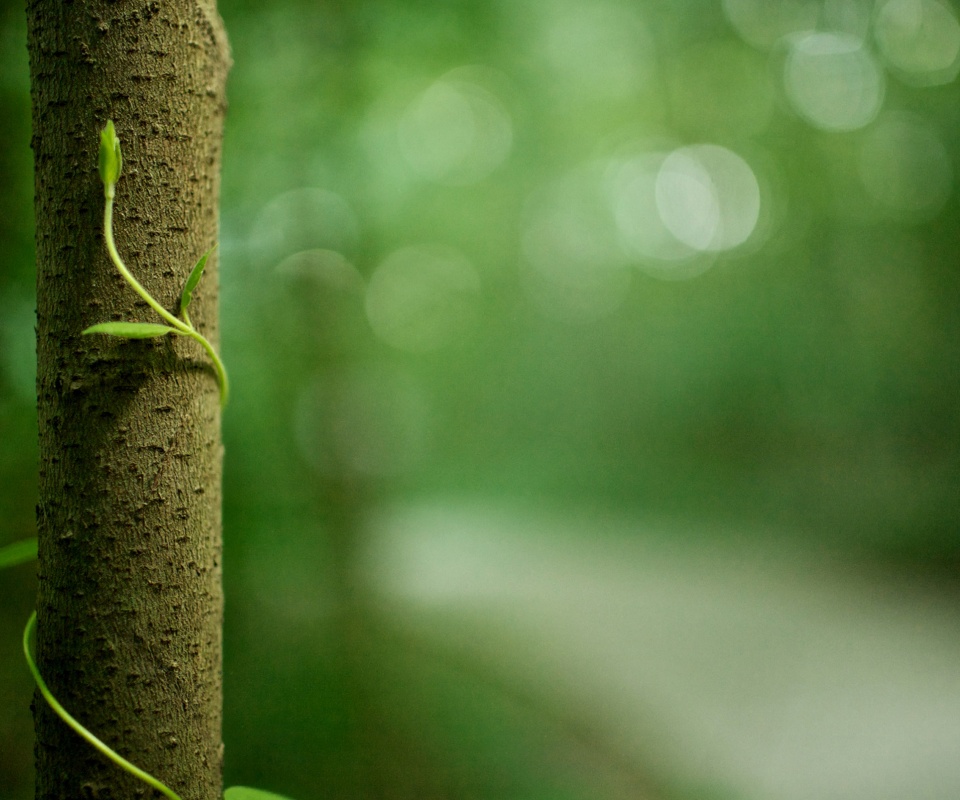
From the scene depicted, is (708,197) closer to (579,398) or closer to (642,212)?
(642,212)

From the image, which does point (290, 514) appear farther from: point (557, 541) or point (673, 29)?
point (673, 29)

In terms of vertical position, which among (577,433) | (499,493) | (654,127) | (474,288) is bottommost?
(499,493)

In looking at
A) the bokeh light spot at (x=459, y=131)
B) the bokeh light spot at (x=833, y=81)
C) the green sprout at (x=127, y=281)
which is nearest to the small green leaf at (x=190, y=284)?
the green sprout at (x=127, y=281)

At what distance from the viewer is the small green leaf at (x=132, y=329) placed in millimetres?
380

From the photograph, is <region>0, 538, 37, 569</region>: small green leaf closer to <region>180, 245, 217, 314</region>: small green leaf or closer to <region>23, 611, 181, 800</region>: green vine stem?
<region>23, 611, 181, 800</region>: green vine stem

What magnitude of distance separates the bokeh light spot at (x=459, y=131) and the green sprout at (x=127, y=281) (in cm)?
286

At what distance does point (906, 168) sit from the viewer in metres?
4.52

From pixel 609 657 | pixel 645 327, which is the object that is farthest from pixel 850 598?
pixel 645 327

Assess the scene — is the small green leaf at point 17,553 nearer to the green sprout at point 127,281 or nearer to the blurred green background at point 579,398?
the green sprout at point 127,281

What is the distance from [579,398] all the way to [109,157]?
774cm

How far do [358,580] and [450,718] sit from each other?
1.68 ft

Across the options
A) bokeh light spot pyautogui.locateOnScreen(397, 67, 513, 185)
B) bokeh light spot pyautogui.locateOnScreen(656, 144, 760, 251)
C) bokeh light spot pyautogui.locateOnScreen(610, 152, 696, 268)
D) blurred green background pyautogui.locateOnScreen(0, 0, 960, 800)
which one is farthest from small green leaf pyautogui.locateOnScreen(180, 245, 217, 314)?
bokeh light spot pyautogui.locateOnScreen(610, 152, 696, 268)

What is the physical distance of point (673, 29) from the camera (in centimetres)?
537

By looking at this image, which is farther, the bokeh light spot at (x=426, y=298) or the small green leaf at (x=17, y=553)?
the bokeh light spot at (x=426, y=298)
